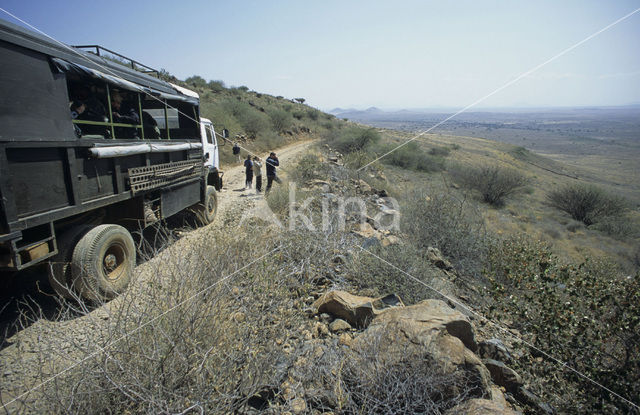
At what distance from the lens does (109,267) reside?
12.9 feet

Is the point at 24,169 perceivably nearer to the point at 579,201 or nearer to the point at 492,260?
the point at 492,260

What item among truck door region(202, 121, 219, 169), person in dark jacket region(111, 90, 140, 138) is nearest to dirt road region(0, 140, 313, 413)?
truck door region(202, 121, 219, 169)

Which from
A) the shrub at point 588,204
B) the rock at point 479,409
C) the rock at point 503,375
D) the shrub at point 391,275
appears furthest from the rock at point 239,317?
the shrub at point 588,204

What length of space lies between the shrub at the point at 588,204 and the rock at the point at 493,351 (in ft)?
61.1

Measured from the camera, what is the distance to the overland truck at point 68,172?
281cm

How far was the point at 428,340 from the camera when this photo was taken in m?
2.48

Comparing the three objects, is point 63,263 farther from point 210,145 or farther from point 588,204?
point 588,204

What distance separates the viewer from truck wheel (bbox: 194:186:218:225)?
7168mm

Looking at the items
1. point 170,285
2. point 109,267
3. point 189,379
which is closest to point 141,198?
point 109,267

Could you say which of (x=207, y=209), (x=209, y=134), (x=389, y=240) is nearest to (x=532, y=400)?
(x=389, y=240)

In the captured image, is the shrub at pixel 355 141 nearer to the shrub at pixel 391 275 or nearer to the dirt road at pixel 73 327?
the dirt road at pixel 73 327

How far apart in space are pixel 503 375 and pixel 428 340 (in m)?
0.94

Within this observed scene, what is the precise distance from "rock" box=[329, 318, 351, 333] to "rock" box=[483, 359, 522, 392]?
1.36 metres

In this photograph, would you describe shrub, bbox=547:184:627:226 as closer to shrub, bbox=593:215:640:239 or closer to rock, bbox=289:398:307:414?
shrub, bbox=593:215:640:239
